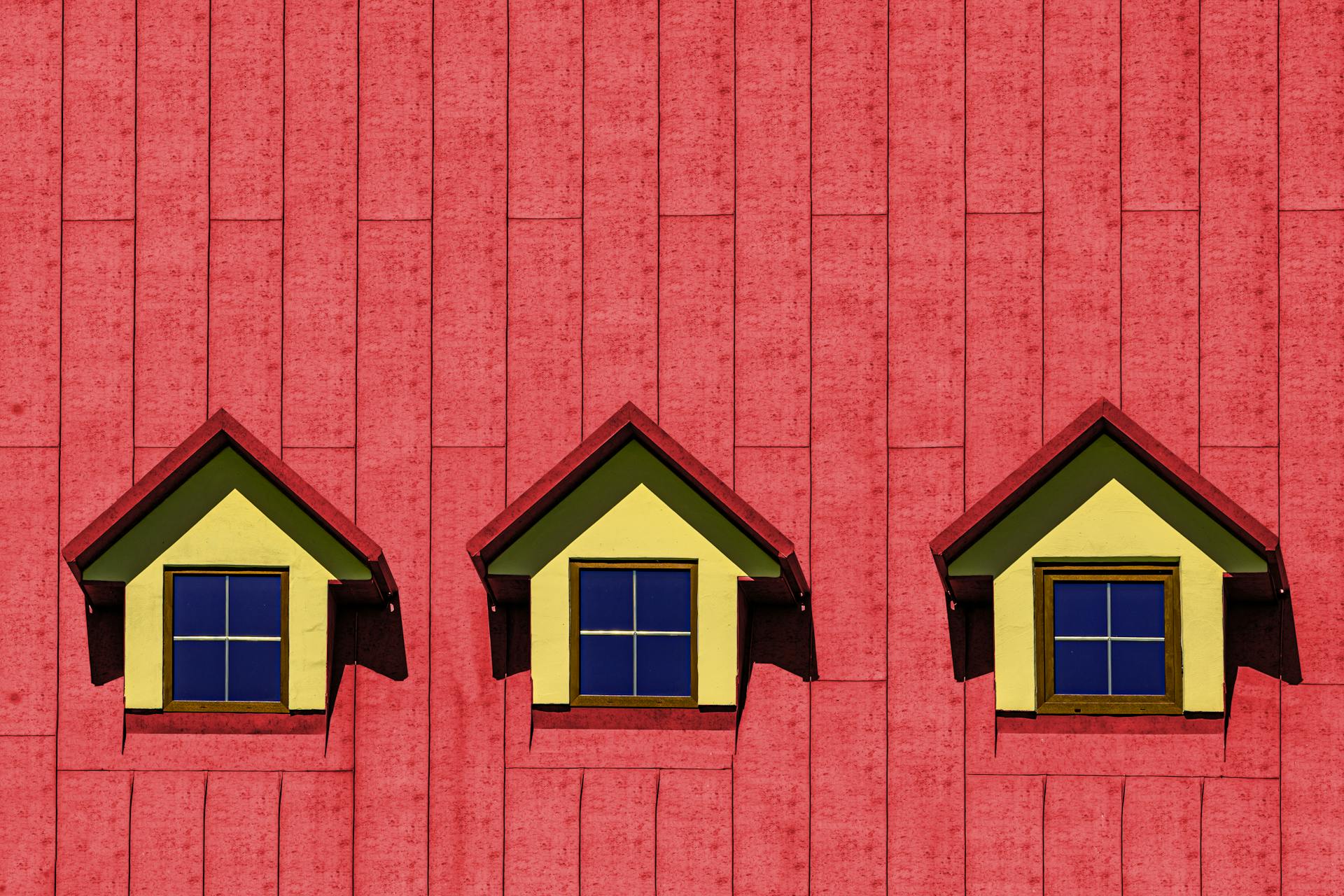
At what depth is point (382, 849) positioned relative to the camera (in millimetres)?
11078

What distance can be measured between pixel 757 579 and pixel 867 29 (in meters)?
4.14

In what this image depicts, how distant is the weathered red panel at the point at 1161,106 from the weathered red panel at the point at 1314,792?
352 centimetres

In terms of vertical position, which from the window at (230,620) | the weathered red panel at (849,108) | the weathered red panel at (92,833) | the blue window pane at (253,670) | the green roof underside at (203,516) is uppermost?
the weathered red panel at (849,108)

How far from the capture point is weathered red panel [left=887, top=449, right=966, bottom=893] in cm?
1087

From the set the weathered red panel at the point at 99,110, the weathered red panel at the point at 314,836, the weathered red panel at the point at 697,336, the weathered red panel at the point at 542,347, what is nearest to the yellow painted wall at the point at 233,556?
the weathered red panel at the point at 314,836

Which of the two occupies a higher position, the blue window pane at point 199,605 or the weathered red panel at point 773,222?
the weathered red panel at point 773,222

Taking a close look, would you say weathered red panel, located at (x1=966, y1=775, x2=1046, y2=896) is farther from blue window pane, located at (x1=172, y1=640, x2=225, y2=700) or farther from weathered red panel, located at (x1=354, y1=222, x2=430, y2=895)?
blue window pane, located at (x1=172, y1=640, x2=225, y2=700)

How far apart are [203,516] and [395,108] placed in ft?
10.9

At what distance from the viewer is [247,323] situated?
11312 millimetres

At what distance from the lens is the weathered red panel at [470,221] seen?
36.8 feet


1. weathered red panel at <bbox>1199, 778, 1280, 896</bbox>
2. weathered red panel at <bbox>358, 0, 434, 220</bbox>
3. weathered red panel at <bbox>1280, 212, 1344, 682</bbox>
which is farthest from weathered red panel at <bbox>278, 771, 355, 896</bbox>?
weathered red panel at <bbox>1280, 212, 1344, 682</bbox>

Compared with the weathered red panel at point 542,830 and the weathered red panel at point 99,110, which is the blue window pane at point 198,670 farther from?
the weathered red panel at point 99,110

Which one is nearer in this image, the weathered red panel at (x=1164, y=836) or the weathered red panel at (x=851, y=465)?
the weathered red panel at (x=1164, y=836)

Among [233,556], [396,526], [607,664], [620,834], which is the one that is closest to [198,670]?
[233,556]
